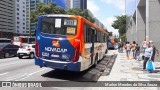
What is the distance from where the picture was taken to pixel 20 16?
14712cm

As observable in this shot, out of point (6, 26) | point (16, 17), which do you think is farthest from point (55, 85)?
point (16, 17)

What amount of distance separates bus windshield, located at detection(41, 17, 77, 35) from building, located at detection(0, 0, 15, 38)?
111m

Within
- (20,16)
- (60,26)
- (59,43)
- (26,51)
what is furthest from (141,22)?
(20,16)

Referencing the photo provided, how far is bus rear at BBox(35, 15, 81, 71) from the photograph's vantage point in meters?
12.5

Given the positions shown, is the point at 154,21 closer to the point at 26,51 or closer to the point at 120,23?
the point at 26,51

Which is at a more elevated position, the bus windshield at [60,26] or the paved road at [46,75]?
the bus windshield at [60,26]

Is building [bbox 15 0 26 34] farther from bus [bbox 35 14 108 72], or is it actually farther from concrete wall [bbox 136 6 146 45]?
bus [bbox 35 14 108 72]

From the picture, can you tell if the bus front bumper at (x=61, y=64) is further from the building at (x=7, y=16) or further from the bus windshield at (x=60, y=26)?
the building at (x=7, y=16)

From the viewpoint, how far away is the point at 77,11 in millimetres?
76125

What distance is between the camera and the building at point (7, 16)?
127938 millimetres

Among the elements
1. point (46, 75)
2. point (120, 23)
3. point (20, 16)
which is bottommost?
point (46, 75)

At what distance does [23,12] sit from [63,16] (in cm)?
14033

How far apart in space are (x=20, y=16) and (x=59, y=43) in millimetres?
138841

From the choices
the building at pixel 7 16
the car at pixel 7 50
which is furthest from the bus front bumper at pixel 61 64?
the building at pixel 7 16
